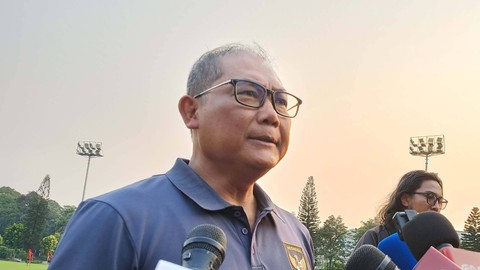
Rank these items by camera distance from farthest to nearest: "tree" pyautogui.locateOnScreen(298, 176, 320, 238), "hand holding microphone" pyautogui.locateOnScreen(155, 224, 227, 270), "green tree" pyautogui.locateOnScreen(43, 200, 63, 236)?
"green tree" pyautogui.locateOnScreen(43, 200, 63, 236), "tree" pyautogui.locateOnScreen(298, 176, 320, 238), "hand holding microphone" pyautogui.locateOnScreen(155, 224, 227, 270)

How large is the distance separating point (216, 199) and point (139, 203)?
0.37m

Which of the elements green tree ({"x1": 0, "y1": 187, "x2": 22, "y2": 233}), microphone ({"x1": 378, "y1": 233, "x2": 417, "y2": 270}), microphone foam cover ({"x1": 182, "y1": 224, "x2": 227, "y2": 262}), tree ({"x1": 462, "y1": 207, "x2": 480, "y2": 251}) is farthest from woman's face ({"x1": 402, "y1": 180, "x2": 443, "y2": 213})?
green tree ({"x1": 0, "y1": 187, "x2": 22, "y2": 233})

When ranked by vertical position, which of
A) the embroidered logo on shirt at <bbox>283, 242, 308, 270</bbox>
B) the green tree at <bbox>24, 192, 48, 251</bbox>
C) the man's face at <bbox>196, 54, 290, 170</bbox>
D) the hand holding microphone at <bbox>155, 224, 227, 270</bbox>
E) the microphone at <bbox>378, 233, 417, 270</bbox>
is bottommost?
the green tree at <bbox>24, 192, 48, 251</bbox>

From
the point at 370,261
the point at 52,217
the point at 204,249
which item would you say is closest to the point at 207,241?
the point at 204,249

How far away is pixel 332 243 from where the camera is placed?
2596 inches

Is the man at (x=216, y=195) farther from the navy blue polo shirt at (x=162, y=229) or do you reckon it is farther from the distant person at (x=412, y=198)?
the distant person at (x=412, y=198)

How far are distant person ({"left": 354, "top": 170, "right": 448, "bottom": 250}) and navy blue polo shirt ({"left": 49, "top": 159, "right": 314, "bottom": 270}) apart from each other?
2.85 metres

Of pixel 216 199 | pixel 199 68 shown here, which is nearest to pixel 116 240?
pixel 216 199

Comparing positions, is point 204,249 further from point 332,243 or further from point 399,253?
point 332,243

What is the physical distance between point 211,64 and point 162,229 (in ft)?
3.07

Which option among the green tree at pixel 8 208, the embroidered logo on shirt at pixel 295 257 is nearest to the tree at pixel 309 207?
the embroidered logo on shirt at pixel 295 257

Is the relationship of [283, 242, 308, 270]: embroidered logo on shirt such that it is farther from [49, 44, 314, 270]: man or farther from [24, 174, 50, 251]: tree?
[24, 174, 50, 251]: tree

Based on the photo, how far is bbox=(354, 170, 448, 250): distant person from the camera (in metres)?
5.24

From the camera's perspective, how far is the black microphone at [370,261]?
169 cm
